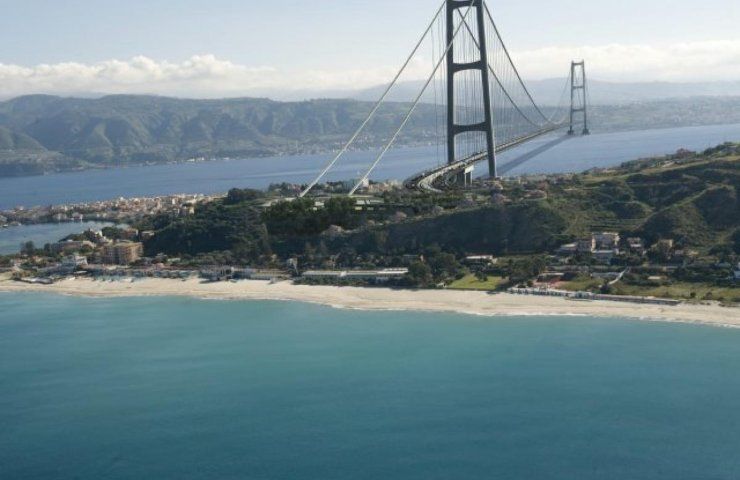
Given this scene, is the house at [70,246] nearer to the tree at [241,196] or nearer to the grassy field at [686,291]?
the tree at [241,196]

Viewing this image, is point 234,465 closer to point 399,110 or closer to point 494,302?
point 494,302

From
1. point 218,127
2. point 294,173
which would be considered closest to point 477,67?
point 294,173

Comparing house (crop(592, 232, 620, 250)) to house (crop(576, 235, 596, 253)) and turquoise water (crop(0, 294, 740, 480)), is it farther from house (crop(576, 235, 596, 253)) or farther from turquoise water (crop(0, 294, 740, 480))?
turquoise water (crop(0, 294, 740, 480))

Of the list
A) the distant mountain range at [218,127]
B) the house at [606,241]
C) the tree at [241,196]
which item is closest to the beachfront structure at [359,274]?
the house at [606,241]

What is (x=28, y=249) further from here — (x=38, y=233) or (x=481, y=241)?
(x=481, y=241)

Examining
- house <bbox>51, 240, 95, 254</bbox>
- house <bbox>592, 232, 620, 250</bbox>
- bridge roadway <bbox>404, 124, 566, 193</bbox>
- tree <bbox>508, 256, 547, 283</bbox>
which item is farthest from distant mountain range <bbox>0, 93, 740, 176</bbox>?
tree <bbox>508, 256, 547, 283</bbox>

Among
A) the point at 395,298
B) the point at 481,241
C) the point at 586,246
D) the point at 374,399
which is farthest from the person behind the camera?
the point at 481,241
